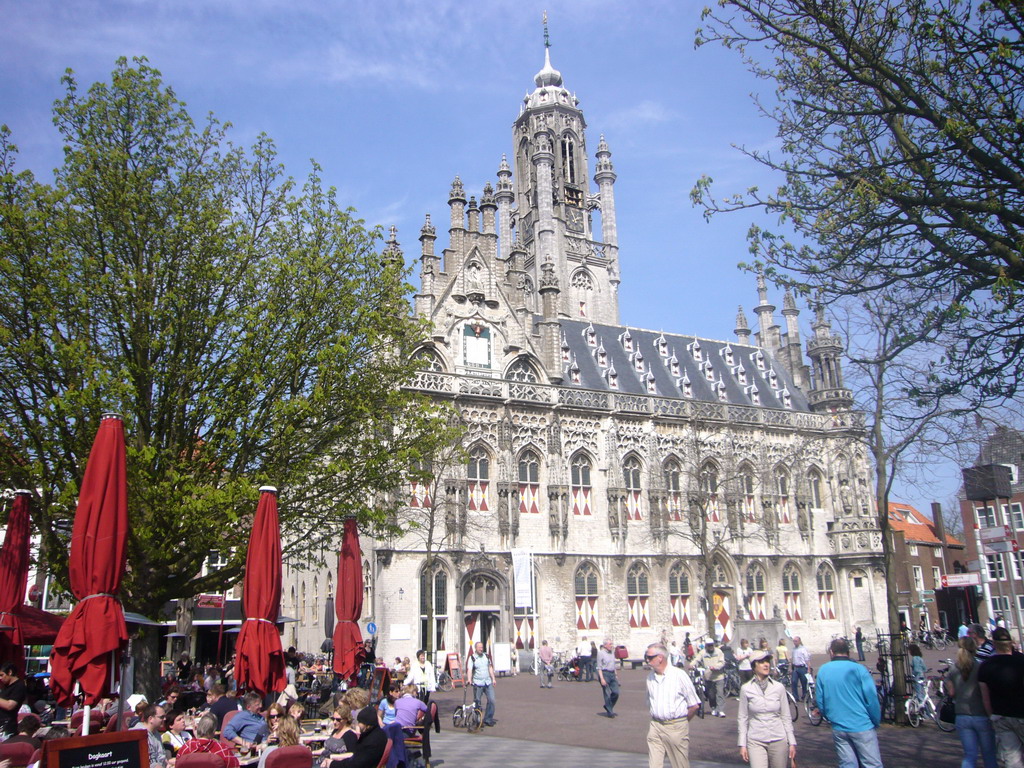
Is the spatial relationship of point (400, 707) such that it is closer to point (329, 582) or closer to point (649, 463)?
point (329, 582)

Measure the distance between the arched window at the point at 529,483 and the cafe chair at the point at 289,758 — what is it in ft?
83.0

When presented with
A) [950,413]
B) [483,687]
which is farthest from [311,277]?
[950,413]

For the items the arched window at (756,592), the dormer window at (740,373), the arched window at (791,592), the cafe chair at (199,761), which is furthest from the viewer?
the dormer window at (740,373)

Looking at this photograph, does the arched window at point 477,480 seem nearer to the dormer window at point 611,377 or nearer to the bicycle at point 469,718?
the dormer window at point 611,377

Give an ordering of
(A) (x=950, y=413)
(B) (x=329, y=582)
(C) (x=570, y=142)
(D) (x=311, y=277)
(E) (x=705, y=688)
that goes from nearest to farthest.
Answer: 1. (A) (x=950, y=413)
2. (D) (x=311, y=277)
3. (E) (x=705, y=688)
4. (B) (x=329, y=582)
5. (C) (x=570, y=142)

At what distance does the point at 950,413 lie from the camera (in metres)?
10.2

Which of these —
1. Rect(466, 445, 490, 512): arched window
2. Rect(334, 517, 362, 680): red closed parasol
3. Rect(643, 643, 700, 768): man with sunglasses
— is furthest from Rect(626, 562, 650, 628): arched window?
Rect(643, 643, 700, 768): man with sunglasses

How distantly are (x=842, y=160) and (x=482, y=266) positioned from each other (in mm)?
25662

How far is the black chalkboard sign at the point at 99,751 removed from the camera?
696 centimetres

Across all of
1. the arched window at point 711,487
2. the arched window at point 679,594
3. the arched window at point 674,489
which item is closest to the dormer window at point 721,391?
the arched window at point 711,487

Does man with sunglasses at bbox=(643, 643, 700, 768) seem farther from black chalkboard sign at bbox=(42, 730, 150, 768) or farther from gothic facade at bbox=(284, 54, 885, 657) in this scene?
gothic facade at bbox=(284, 54, 885, 657)

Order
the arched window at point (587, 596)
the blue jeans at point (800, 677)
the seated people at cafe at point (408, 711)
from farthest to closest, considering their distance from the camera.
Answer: the arched window at point (587, 596)
the blue jeans at point (800, 677)
the seated people at cafe at point (408, 711)

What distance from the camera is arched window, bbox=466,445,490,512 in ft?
106

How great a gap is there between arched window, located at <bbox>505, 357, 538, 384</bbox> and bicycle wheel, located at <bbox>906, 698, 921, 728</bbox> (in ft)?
70.2
